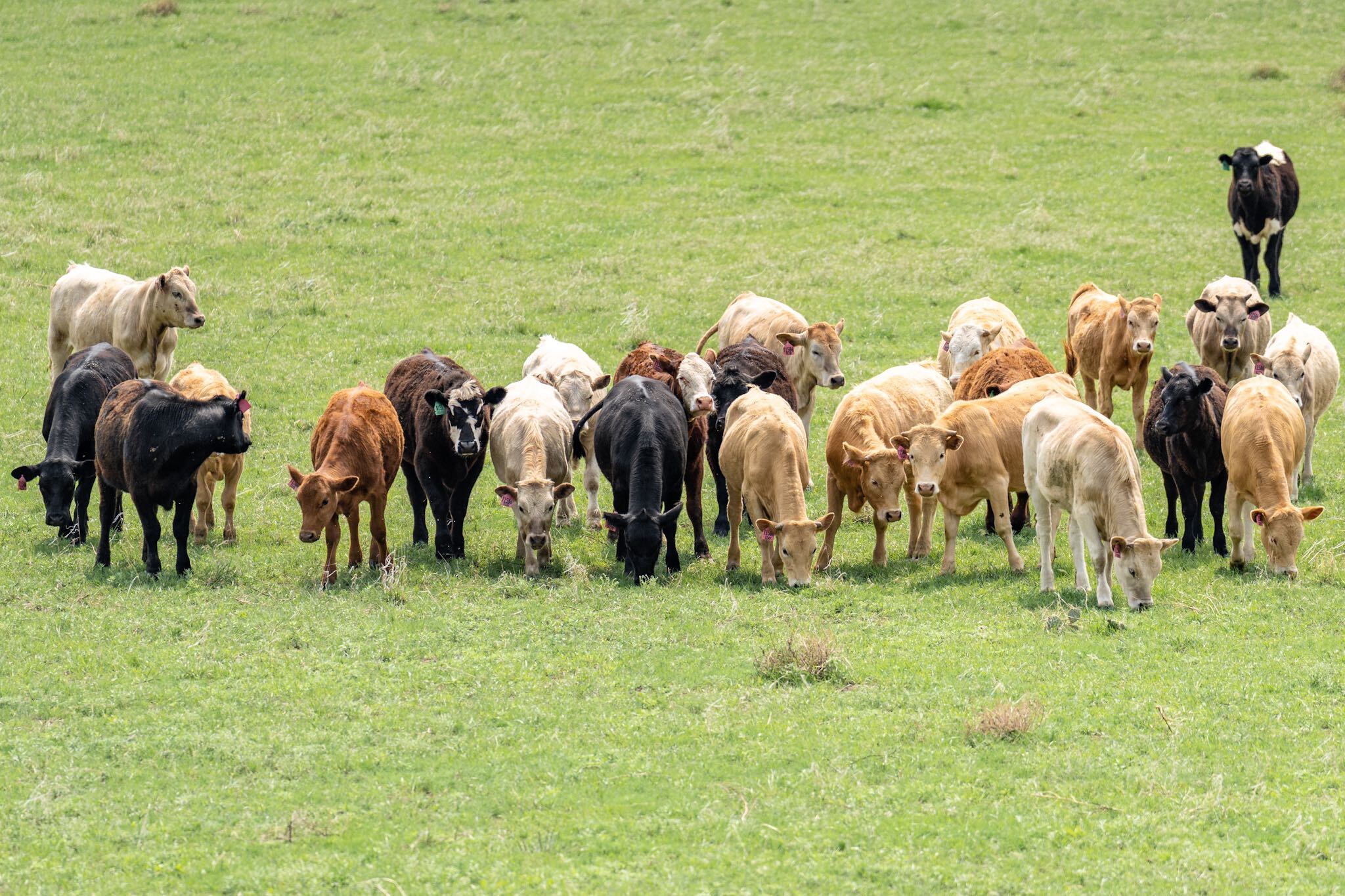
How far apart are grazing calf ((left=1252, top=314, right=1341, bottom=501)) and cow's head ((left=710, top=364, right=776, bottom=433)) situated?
5.20 m

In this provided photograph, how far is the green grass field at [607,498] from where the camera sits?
8656 millimetres

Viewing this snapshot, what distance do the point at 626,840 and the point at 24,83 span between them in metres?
29.4

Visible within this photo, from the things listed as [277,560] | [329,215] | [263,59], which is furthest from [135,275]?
[263,59]

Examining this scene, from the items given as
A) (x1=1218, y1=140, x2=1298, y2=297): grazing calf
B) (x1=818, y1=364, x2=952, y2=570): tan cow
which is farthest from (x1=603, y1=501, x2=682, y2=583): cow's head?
(x1=1218, y1=140, x2=1298, y2=297): grazing calf

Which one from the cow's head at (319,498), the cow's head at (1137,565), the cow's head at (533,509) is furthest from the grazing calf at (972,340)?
the cow's head at (319,498)

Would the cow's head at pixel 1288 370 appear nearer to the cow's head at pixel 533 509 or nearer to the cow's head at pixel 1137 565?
the cow's head at pixel 1137 565

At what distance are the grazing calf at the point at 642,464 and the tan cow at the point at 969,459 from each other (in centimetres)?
221

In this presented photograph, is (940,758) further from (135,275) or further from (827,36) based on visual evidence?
(827,36)

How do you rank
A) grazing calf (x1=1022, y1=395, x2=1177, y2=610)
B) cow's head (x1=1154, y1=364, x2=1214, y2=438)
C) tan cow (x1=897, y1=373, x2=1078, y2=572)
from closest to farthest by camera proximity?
1. grazing calf (x1=1022, y1=395, x2=1177, y2=610)
2. tan cow (x1=897, y1=373, x2=1078, y2=572)
3. cow's head (x1=1154, y1=364, x2=1214, y2=438)

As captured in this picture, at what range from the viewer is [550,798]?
905 centimetres

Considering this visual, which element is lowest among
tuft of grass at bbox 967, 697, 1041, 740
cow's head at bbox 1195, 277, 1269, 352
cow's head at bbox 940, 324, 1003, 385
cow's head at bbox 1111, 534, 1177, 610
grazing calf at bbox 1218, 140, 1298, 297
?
tuft of grass at bbox 967, 697, 1041, 740

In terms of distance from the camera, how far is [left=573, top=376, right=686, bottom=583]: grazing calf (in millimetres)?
13695

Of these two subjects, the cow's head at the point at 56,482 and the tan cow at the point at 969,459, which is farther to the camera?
the cow's head at the point at 56,482

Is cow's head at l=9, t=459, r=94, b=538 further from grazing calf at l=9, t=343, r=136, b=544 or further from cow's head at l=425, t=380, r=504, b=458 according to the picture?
cow's head at l=425, t=380, r=504, b=458
